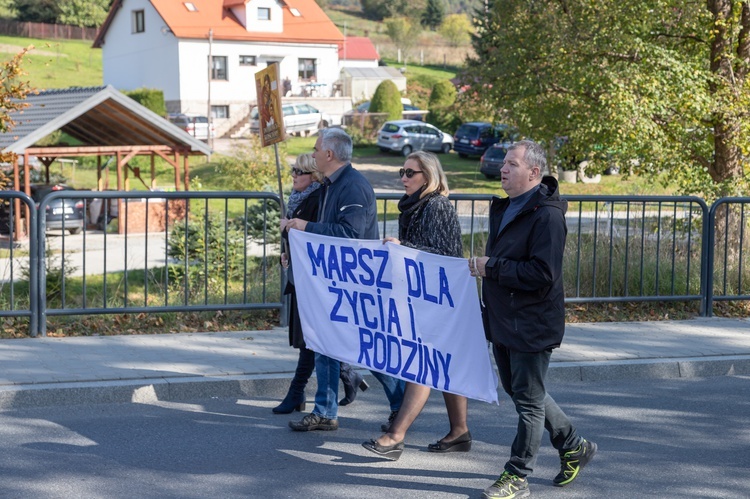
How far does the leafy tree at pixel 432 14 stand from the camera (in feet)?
416

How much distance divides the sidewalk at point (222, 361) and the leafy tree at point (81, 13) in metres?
86.0

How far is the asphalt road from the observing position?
5402 mm

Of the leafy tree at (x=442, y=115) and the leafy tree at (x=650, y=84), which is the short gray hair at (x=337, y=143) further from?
the leafy tree at (x=442, y=115)

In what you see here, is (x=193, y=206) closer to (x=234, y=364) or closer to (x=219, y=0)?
(x=234, y=364)

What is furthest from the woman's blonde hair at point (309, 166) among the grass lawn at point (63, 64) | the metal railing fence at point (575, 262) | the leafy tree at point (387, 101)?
the grass lawn at point (63, 64)

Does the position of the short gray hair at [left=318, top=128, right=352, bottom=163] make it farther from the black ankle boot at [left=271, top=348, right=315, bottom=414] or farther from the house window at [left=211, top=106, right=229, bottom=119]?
the house window at [left=211, top=106, right=229, bottom=119]

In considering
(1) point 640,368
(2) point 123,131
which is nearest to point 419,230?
(1) point 640,368

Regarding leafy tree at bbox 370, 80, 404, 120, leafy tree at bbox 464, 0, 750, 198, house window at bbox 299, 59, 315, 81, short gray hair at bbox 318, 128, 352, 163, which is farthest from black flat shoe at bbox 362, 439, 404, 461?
house window at bbox 299, 59, 315, 81

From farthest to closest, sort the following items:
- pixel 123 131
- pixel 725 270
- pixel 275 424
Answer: pixel 123 131
pixel 725 270
pixel 275 424

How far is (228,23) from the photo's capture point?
61688 mm

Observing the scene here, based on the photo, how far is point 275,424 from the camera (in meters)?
6.75

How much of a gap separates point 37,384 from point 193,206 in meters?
16.8

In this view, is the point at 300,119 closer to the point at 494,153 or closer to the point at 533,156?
the point at 494,153

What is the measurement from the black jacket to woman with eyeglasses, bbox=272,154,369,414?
181cm
